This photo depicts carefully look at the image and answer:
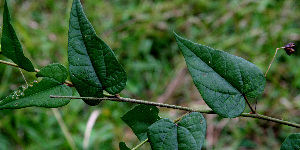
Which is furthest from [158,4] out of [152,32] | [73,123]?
[73,123]

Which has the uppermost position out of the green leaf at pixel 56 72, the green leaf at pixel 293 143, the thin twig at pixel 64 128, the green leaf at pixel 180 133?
the green leaf at pixel 56 72

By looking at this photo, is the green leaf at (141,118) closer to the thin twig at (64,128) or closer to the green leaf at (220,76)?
the green leaf at (220,76)

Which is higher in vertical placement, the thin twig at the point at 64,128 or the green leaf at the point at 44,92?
the green leaf at the point at 44,92

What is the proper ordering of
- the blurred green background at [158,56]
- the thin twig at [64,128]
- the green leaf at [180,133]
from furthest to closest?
the blurred green background at [158,56] → the thin twig at [64,128] → the green leaf at [180,133]

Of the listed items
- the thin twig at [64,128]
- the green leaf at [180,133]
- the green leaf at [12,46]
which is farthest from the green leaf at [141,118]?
the thin twig at [64,128]

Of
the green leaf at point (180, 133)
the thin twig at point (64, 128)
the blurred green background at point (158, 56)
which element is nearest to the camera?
the green leaf at point (180, 133)

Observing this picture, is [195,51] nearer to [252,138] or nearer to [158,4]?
[252,138]

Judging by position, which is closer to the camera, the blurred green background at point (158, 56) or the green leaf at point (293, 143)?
the green leaf at point (293, 143)
